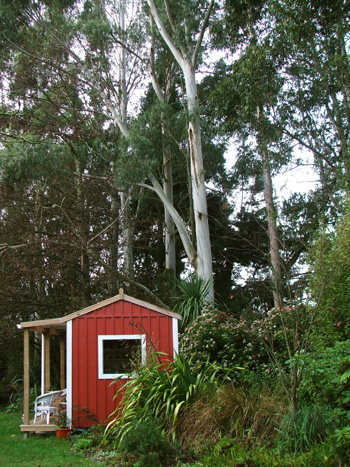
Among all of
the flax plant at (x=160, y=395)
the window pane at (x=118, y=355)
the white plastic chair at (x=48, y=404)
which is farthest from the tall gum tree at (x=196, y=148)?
the flax plant at (x=160, y=395)

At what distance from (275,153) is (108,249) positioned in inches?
234

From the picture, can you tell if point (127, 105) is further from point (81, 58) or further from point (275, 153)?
point (275, 153)

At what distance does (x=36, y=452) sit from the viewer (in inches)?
294

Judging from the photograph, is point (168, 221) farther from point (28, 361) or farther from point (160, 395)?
point (160, 395)

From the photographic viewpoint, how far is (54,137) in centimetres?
1634

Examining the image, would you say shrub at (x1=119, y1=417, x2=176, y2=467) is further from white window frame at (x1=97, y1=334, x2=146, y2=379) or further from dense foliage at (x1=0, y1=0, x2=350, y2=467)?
white window frame at (x1=97, y1=334, x2=146, y2=379)

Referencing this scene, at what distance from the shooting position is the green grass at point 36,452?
659 cm

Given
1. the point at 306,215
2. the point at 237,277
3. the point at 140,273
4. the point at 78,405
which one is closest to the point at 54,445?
the point at 78,405

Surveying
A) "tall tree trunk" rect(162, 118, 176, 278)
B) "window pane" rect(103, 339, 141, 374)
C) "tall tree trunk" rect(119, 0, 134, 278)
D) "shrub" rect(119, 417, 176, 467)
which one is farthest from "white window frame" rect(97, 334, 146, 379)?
"tall tree trunk" rect(162, 118, 176, 278)

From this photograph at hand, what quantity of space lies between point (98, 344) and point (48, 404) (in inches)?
60.1

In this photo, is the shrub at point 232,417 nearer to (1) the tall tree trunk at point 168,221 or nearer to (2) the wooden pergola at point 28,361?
(2) the wooden pergola at point 28,361

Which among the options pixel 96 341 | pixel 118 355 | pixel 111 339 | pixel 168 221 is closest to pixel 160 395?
pixel 111 339

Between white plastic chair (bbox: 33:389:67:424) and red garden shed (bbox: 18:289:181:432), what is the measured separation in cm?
4

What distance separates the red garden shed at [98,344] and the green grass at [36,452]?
32cm
